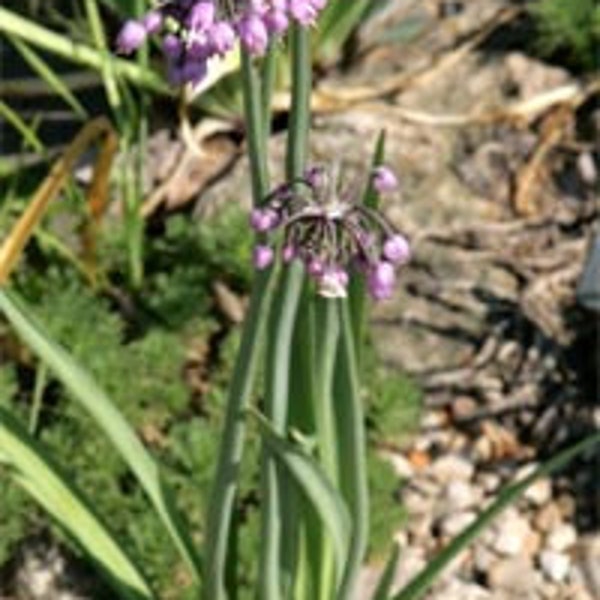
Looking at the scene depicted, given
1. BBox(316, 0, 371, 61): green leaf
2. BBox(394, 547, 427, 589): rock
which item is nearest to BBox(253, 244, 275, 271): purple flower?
BBox(394, 547, 427, 589): rock

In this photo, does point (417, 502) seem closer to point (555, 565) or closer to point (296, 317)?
point (555, 565)

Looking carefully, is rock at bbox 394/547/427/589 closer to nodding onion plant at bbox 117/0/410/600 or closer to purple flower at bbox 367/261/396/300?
nodding onion plant at bbox 117/0/410/600

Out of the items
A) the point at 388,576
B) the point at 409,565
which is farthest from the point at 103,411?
the point at 409,565

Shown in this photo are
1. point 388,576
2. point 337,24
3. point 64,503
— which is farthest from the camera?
point 337,24

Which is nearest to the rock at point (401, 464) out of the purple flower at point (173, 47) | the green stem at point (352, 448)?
the green stem at point (352, 448)

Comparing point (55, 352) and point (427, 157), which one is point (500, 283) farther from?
point (55, 352)

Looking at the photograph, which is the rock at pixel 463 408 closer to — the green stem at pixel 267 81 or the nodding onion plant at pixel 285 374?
the nodding onion plant at pixel 285 374
